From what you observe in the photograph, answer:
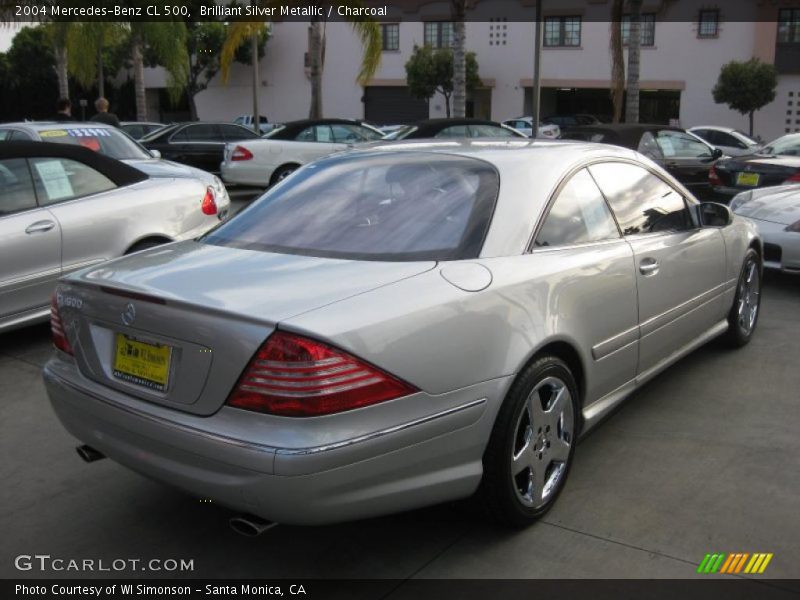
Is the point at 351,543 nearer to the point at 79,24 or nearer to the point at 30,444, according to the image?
the point at 30,444

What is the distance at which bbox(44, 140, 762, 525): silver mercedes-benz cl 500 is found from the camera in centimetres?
255

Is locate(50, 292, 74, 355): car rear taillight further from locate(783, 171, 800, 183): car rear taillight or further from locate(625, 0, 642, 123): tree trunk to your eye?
locate(625, 0, 642, 123): tree trunk

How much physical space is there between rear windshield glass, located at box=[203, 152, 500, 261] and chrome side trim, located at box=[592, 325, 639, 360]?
0.79m

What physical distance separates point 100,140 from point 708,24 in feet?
103

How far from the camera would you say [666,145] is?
11742 mm

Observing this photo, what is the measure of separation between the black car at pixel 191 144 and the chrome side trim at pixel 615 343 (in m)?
13.8

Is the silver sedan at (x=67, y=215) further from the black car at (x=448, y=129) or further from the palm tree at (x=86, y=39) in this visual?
the palm tree at (x=86, y=39)

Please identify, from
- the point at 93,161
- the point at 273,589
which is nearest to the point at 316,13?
the point at 93,161

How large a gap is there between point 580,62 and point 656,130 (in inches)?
1029

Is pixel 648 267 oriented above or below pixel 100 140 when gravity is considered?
below

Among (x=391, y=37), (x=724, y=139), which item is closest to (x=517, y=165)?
(x=724, y=139)

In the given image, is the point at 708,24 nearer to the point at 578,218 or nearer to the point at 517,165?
the point at 578,218

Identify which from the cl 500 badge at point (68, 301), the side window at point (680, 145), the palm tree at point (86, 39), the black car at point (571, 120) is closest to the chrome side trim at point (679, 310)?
the cl 500 badge at point (68, 301)

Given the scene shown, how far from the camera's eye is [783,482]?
11.8 feet
